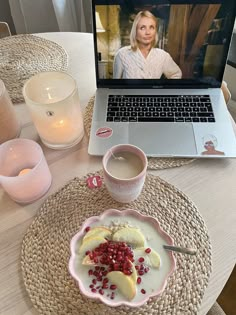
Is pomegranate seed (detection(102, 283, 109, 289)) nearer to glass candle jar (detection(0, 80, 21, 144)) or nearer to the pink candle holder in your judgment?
the pink candle holder

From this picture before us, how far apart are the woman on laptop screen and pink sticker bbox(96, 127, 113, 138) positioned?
15 centimetres

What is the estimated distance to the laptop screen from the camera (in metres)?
0.74

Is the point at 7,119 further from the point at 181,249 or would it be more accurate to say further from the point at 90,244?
the point at 181,249

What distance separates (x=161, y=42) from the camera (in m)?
0.77

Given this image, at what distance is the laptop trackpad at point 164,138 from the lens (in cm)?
72

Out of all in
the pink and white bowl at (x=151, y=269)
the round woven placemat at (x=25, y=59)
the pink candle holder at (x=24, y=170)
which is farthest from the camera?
the round woven placemat at (x=25, y=59)

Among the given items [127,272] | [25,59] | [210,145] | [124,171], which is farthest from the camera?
[25,59]

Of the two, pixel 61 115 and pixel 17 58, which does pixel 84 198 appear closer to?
pixel 61 115

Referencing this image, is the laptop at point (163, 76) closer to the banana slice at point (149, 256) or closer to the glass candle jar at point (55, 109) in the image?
the glass candle jar at point (55, 109)

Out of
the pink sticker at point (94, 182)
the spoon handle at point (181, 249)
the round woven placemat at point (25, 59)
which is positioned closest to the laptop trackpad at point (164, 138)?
the pink sticker at point (94, 182)

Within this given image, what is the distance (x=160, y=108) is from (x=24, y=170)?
14.0 inches

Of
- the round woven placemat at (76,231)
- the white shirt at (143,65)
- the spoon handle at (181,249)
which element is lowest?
the round woven placemat at (76,231)

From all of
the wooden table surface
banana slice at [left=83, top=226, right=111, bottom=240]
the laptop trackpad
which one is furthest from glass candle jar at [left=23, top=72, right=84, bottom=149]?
banana slice at [left=83, top=226, right=111, bottom=240]

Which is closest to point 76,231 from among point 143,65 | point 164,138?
point 164,138
